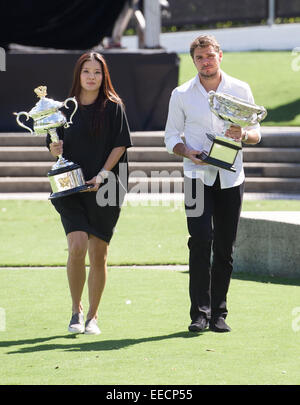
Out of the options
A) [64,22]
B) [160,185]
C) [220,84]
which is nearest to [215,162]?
[220,84]

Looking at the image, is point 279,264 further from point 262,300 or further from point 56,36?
point 56,36

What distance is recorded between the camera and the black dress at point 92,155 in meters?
7.47

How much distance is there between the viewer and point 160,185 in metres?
17.1

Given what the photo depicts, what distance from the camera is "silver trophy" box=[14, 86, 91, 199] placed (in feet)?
24.0

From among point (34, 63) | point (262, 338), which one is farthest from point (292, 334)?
point (34, 63)

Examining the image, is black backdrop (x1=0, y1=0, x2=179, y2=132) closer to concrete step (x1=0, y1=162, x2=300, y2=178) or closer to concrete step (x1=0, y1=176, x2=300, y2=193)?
concrete step (x1=0, y1=162, x2=300, y2=178)

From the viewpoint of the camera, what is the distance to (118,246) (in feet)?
39.9

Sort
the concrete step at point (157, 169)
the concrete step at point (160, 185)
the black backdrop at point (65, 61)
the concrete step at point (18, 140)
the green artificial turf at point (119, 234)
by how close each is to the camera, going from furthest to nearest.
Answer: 1. the black backdrop at point (65, 61)
2. the concrete step at point (18, 140)
3. the concrete step at point (157, 169)
4. the concrete step at point (160, 185)
5. the green artificial turf at point (119, 234)

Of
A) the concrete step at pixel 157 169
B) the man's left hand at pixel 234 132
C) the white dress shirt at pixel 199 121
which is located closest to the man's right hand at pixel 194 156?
the white dress shirt at pixel 199 121

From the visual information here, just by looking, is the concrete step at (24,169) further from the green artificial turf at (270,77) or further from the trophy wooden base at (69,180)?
the trophy wooden base at (69,180)

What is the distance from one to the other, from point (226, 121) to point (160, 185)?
32.3ft

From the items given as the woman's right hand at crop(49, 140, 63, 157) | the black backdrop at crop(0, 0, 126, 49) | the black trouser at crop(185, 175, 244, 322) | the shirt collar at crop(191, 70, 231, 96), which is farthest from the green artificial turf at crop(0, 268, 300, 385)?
the black backdrop at crop(0, 0, 126, 49)

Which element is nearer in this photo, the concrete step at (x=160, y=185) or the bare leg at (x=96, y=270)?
the bare leg at (x=96, y=270)

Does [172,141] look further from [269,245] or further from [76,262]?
[269,245]
